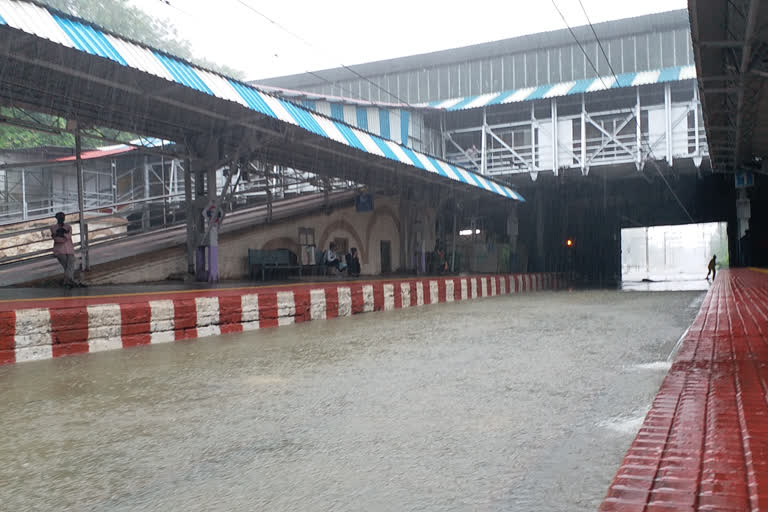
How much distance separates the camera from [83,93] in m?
12.0

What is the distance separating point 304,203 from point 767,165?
55.0 ft

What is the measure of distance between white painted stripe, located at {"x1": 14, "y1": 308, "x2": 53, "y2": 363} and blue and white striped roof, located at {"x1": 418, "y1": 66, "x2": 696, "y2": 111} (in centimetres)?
2497

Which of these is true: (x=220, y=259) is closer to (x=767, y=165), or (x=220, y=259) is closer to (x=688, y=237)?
(x=767, y=165)

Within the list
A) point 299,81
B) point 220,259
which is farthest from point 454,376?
point 299,81

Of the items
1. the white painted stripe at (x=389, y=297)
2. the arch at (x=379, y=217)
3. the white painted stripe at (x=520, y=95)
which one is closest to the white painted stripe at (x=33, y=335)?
the white painted stripe at (x=389, y=297)

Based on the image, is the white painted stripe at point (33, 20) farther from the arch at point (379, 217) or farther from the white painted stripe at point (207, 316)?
the arch at point (379, 217)

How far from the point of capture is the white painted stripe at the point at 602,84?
27062 mm

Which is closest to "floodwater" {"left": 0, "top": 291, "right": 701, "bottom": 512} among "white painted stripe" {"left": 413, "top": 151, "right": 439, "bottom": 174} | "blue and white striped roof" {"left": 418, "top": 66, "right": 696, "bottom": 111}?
"white painted stripe" {"left": 413, "top": 151, "right": 439, "bottom": 174}

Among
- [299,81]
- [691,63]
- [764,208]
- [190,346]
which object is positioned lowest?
[190,346]

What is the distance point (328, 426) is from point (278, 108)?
1035 cm

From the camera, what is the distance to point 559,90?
1106 inches

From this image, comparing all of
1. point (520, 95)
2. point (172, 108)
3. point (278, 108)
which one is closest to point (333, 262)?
point (172, 108)

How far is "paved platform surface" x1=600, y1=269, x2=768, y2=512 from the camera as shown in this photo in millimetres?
1677

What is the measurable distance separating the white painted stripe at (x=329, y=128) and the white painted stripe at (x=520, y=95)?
52.1ft
